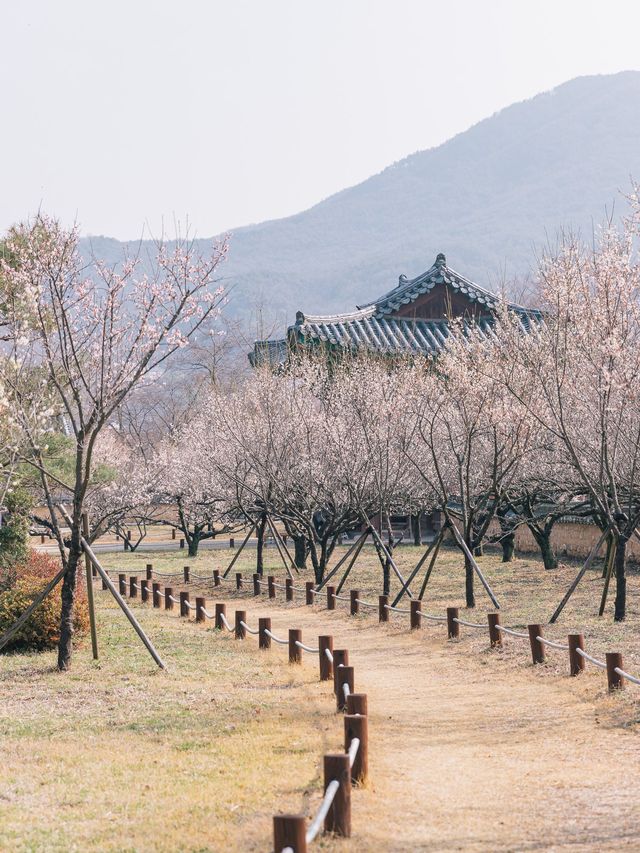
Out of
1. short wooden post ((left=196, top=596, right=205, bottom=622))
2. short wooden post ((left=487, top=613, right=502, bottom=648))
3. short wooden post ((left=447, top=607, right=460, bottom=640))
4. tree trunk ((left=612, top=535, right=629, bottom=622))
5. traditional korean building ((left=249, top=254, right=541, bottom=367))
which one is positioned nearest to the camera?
short wooden post ((left=487, top=613, right=502, bottom=648))

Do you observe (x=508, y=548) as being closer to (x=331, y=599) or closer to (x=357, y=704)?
(x=331, y=599)

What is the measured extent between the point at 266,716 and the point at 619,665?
396 cm

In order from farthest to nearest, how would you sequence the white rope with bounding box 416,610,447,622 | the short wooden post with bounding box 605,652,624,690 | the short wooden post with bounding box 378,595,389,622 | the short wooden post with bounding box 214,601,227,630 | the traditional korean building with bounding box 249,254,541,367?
the traditional korean building with bounding box 249,254,541,367 → the short wooden post with bounding box 378,595,389,622 → the short wooden post with bounding box 214,601,227,630 → the white rope with bounding box 416,610,447,622 → the short wooden post with bounding box 605,652,624,690

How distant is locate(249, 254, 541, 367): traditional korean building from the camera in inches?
1437

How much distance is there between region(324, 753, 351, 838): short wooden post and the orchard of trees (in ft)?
25.8

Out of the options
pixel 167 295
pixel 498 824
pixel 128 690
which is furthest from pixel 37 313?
pixel 498 824

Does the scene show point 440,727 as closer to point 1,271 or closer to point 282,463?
point 1,271

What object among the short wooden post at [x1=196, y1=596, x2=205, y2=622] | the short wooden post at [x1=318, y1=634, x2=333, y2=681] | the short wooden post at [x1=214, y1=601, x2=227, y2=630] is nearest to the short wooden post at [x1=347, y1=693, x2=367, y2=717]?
the short wooden post at [x1=318, y1=634, x2=333, y2=681]

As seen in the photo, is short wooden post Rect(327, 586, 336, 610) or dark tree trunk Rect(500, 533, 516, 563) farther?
dark tree trunk Rect(500, 533, 516, 563)

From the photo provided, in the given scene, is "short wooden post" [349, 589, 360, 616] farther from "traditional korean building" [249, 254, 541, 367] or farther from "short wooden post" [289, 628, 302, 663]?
"traditional korean building" [249, 254, 541, 367]

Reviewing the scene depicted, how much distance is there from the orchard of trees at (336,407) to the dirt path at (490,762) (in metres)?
4.54

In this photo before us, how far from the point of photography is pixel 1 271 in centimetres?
1797

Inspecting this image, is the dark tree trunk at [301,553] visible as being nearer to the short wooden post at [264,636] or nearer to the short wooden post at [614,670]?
the short wooden post at [264,636]

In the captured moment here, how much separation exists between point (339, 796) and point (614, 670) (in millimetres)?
5713
